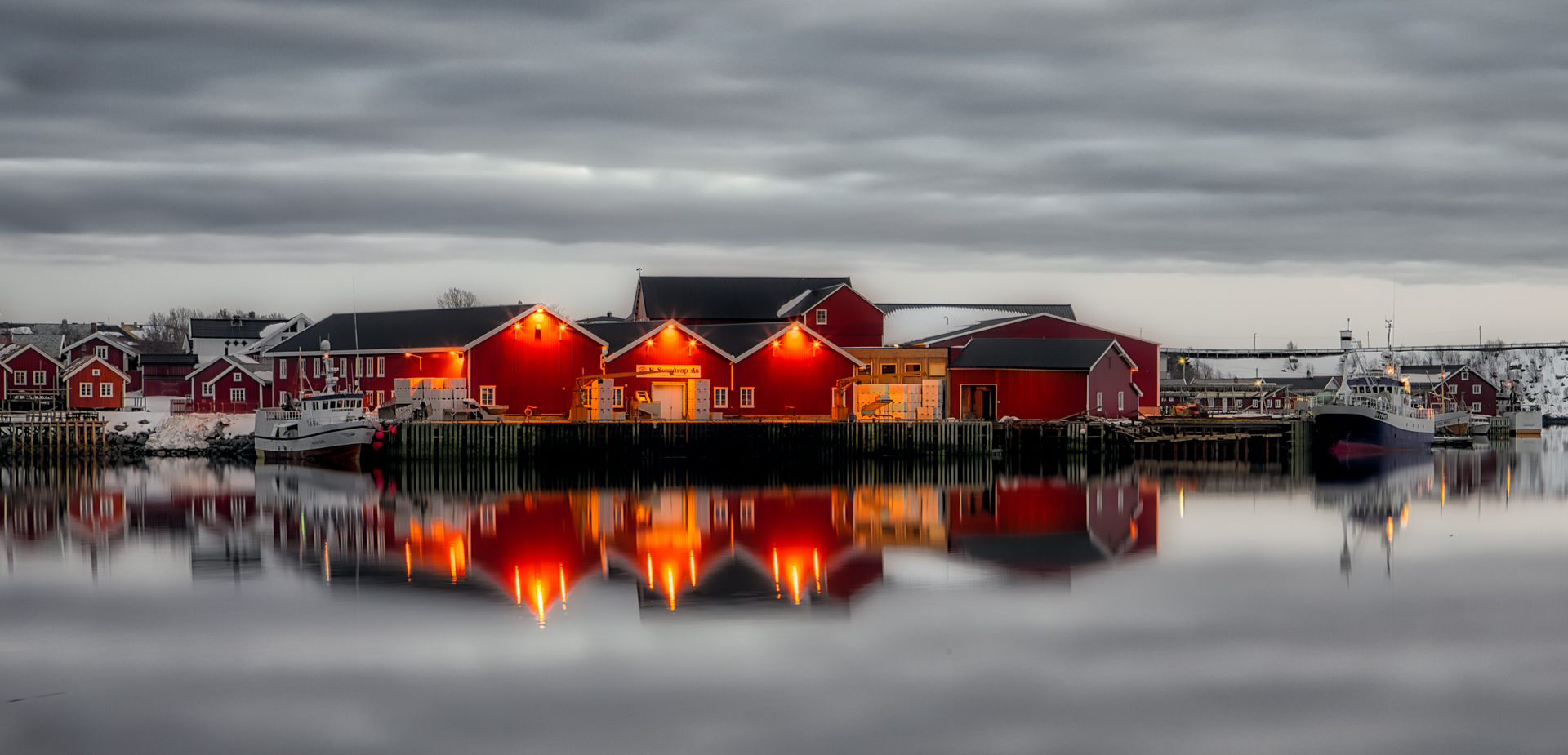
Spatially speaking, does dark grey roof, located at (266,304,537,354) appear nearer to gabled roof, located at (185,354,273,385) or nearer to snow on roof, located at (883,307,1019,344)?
gabled roof, located at (185,354,273,385)

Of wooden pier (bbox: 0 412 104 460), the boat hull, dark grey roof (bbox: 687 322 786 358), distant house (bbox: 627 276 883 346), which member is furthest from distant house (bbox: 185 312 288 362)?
the boat hull

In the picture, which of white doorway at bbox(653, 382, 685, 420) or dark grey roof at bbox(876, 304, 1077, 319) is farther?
dark grey roof at bbox(876, 304, 1077, 319)

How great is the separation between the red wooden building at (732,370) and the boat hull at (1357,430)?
68.5 ft

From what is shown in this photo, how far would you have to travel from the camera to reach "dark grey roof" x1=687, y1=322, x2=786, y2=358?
5441 cm

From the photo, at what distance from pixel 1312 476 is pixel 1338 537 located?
1863cm

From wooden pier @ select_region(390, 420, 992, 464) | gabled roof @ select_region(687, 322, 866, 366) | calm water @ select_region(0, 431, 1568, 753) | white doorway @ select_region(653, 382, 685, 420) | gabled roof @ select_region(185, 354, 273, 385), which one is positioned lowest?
calm water @ select_region(0, 431, 1568, 753)

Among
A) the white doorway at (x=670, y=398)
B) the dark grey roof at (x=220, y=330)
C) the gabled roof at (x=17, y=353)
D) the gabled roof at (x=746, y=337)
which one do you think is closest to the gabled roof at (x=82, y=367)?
the gabled roof at (x=17, y=353)

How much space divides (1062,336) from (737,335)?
17.5 meters

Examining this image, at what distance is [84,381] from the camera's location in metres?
69.4

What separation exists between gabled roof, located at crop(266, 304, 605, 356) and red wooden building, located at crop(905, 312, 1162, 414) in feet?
58.3

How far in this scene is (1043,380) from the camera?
58.3m

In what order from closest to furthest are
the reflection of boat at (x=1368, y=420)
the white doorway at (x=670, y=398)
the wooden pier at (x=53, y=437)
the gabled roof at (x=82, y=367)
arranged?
the white doorway at (x=670, y=398) < the wooden pier at (x=53, y=437) < the reflection of boat at (x=1368, y=420) < the gabled roof at (x=82, y=367)

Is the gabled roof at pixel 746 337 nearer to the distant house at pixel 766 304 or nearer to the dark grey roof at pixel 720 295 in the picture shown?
the distant house at pixel 766 304

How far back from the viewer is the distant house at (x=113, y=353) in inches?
3120
